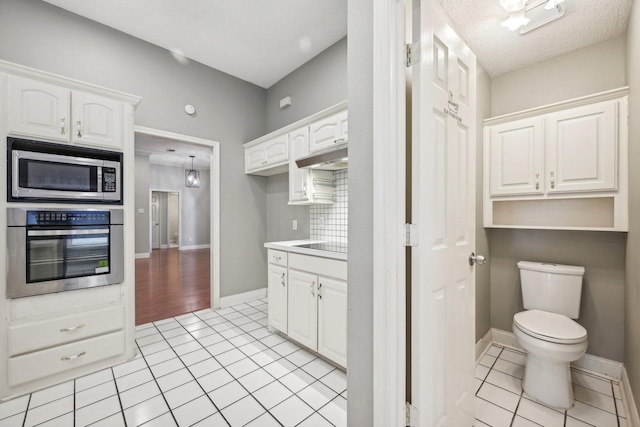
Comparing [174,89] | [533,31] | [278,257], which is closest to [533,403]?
[278,257]

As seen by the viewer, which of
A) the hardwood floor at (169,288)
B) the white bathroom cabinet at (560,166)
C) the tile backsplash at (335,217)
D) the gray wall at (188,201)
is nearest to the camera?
the white bathroom cabinet at (560,166)

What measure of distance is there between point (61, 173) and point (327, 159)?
6.70ft

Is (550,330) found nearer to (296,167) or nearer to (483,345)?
(483,345)

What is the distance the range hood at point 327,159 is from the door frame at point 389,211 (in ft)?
3.67

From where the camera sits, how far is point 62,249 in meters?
1.90

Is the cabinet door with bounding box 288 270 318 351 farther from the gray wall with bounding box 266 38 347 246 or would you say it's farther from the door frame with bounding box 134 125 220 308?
the door frame with bounding box 134 125 220 308

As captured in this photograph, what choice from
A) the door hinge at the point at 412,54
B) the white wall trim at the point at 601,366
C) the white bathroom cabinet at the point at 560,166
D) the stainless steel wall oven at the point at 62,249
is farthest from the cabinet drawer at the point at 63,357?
the white wall trim at the point at 601,366

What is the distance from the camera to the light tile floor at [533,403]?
1.54 meters

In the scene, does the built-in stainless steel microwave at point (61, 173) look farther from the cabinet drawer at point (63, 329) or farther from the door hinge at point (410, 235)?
the door hinge at point (410, 235)

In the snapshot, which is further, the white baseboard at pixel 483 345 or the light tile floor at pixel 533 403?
the white baseboard at pixel 483 345

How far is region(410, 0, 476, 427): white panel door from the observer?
1092 millimetres

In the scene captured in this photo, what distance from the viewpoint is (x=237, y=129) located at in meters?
3.63

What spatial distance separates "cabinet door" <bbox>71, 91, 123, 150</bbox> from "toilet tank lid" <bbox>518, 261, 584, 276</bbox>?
11.5ft

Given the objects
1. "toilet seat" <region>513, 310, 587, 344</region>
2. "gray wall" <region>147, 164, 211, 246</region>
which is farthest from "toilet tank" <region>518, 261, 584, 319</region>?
"gray wall" <region>147, 164, 211, 246</region>
